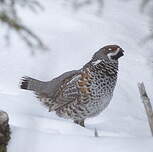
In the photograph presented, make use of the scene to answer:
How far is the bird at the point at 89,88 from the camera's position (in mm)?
5668

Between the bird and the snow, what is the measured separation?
0.16 metres

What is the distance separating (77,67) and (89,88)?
2223 millimetres

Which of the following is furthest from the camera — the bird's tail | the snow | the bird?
the bird's tail

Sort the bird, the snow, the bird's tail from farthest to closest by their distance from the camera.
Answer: the bird's tail, the bird, the snow

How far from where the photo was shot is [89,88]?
18.5 ft

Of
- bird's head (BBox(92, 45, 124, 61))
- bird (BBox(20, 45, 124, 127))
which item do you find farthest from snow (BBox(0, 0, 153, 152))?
bird's head (BBox(92, 45, 124, 61))

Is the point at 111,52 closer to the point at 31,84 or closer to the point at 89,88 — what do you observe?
the point at 89,88

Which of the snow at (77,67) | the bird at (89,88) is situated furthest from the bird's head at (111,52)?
the snow at (77,67)

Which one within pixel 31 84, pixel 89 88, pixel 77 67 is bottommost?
pixel 89 88

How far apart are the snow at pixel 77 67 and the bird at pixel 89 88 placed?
16 centimetres

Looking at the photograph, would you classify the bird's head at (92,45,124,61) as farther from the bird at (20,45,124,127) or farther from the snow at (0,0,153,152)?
the snow at (0,0,153,152)

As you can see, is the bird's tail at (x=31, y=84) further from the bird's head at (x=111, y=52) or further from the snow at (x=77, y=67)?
the bird's head at (x=111, y=52)

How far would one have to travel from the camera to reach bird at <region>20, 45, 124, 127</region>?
18.6 ft

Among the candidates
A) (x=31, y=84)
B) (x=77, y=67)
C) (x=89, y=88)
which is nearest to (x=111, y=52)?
(x=89, y=88)
